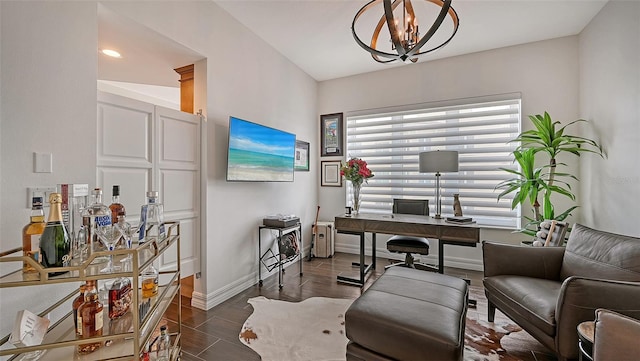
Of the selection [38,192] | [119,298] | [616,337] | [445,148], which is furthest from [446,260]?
[38,192]

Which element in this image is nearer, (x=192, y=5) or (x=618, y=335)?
(x=618, y=335)

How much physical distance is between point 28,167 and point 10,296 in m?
0.68

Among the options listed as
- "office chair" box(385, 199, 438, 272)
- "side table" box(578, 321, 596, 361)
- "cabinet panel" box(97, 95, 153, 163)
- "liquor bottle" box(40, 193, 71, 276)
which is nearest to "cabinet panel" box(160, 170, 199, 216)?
"cabinet panel" box(97, 95, 153, 163)

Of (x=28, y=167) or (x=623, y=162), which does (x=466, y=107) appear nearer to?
→ (x=623, y=162)

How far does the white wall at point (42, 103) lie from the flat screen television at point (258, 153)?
1143 mm

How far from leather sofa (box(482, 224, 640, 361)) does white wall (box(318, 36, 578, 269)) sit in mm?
1549

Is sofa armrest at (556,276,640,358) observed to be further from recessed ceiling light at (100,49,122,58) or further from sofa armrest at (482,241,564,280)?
recessed ceiling light at (100,49,122,58)

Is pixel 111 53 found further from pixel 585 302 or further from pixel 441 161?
pixel 585 302

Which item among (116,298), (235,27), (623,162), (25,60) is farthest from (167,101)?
(623,162)

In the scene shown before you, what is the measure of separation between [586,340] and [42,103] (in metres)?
3.14

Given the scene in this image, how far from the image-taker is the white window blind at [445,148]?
3.55 meters

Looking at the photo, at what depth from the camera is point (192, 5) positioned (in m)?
2.39

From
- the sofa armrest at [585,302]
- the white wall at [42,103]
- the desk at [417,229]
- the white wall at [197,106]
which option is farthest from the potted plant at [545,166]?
the white wall at [42,103]

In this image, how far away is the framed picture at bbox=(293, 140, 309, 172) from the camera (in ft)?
13.5
